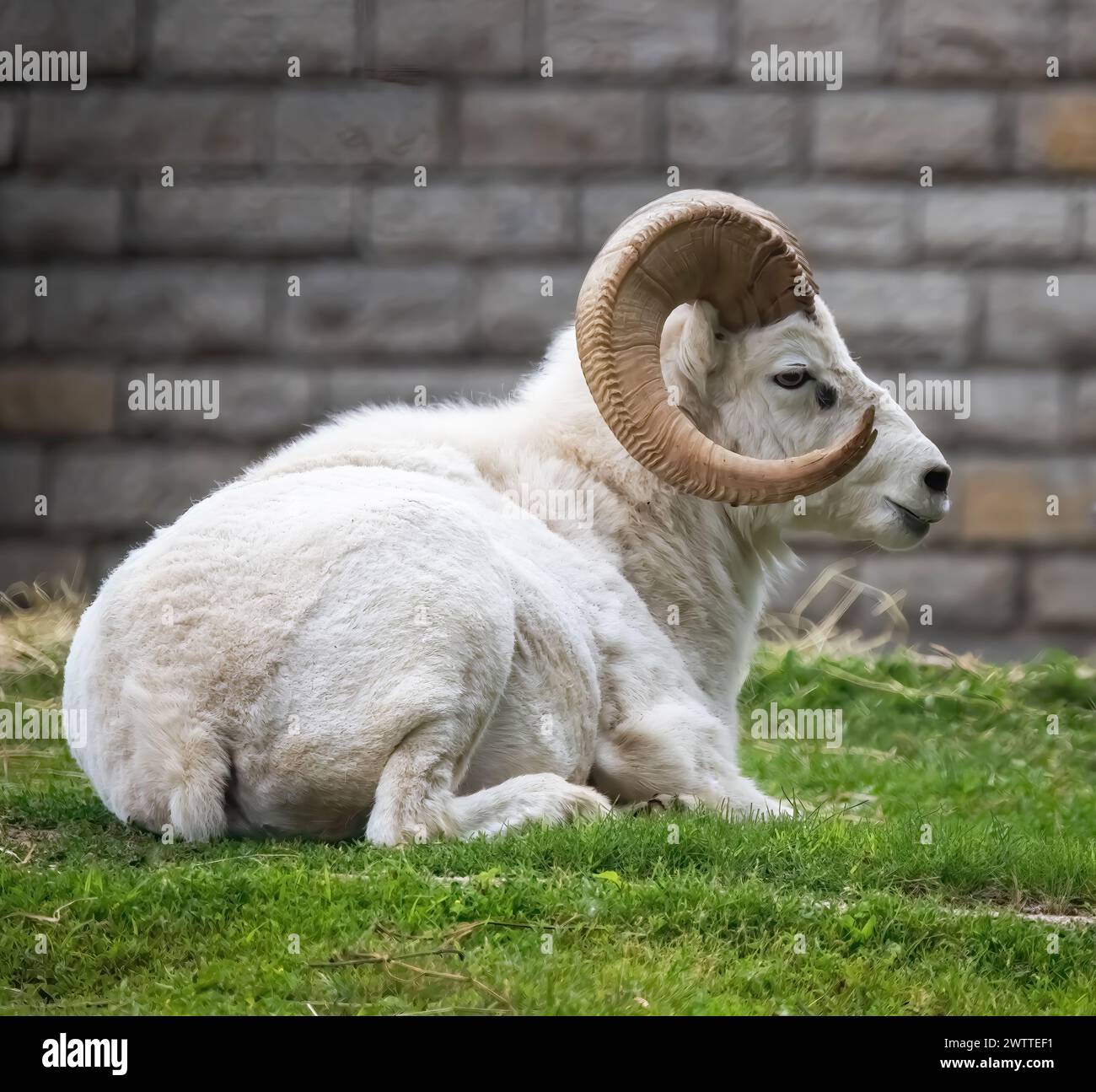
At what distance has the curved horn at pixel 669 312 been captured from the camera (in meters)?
6.54

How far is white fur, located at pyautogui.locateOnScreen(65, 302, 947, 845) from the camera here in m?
5.48

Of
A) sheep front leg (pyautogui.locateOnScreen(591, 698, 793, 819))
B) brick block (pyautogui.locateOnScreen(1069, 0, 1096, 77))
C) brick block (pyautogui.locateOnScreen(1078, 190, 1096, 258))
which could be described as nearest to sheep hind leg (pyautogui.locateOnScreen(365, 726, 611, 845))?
sheep front leg (pyautogui.locateOnScreen(591, 698, 793, 819))

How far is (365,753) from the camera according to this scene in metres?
5.42

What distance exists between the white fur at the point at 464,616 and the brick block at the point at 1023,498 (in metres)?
5.44

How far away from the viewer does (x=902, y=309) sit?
1237 cm

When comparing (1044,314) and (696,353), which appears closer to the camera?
(696,353)

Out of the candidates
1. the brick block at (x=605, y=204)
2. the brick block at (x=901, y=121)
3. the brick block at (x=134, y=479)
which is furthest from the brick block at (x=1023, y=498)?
the brick block at (x=134, y=479)

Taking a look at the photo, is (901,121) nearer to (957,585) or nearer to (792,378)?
(957,585)

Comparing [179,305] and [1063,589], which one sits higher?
[179,305]

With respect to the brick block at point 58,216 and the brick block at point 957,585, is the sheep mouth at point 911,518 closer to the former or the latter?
the brick block at point 957,585

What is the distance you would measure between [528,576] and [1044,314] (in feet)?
24.4

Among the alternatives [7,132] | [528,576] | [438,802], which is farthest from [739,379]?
[7,132]

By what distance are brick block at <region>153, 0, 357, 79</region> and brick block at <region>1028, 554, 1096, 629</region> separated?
6191 millimetres

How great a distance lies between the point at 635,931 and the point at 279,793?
1.38 m
